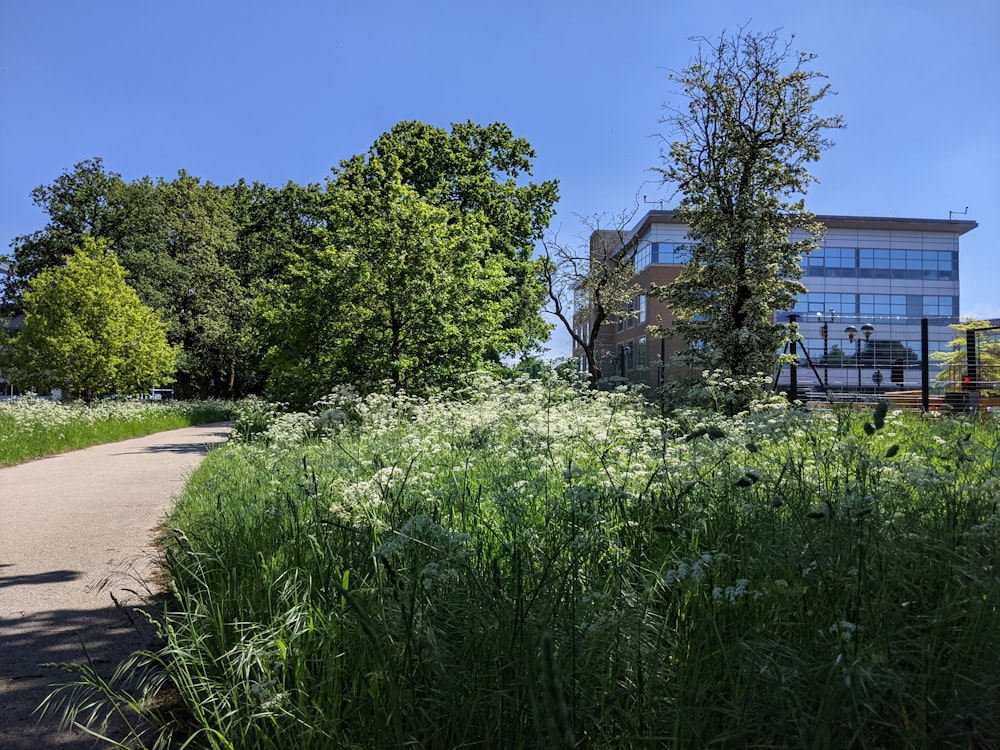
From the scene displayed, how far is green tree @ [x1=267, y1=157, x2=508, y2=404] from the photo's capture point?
14844 mm

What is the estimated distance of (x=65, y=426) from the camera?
15.8 m

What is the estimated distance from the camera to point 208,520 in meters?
4.83

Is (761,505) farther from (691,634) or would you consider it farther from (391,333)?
(391,333)

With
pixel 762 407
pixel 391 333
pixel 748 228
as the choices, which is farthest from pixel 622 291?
pixel 762 407

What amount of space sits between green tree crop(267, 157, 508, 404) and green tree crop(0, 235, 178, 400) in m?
13.3

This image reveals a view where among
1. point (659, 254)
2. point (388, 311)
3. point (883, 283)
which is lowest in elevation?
point (388, 311)

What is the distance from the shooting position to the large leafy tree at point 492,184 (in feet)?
86.2

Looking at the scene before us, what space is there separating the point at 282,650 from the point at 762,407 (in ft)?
24.3

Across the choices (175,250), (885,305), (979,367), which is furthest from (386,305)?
(885,305)

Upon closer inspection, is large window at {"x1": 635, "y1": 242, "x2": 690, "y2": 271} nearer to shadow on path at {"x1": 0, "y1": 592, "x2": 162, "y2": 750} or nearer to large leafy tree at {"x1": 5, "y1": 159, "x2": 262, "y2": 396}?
large leafy tree at {"x1": 5, "y1": 159, "x2": 262, "y2": 396}

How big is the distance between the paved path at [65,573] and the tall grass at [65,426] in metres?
2.44

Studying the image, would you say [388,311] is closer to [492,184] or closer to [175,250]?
[492,184]

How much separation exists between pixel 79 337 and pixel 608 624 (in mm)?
27934

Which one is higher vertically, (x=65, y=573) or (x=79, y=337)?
(x=79, y=337)
